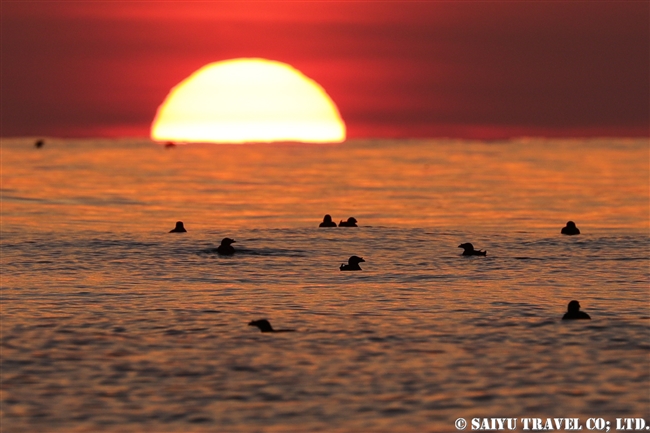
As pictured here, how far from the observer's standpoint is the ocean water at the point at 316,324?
53.2 feet

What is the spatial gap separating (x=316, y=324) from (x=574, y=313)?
17.5ft

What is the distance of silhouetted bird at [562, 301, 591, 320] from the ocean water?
7.4 inches

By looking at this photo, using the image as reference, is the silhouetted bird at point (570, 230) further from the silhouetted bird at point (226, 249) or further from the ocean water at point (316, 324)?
the silhouetted bird at point (226, 249)

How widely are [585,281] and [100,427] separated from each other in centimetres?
1758

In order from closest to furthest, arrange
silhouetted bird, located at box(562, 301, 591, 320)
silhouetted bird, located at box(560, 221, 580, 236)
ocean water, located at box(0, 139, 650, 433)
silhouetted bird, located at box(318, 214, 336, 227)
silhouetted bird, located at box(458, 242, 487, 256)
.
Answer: ocean water, located at box(0, 139, 650, 433) → silhouetted bird, located at box(562, 301, 591, 320) → silhouetted bird, located at box(458, 242, 487, 256) → silhouetted bird, located at box(560, 221, 580, 236) → silhouetted bird, located at box(318, 214, 336, 227)

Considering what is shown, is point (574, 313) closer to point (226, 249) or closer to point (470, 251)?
point (470, 251)

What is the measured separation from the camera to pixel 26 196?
66.0 m

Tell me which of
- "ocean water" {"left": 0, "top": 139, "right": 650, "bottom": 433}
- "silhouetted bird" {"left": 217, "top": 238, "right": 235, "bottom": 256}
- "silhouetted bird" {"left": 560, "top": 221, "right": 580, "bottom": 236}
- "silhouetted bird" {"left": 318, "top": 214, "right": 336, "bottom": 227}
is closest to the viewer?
→ "ocean water" {"left": 0, "top": 139, "right": 650, "bottom": 433}

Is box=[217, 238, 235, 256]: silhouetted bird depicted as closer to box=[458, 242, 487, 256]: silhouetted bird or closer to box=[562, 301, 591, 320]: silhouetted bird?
box=[458, 242, 487, 256]: silhouetted bird

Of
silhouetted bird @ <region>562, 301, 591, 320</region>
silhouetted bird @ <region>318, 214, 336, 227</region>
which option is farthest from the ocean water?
silhouetted bird @ <region>318, 214, 336, 227</region>

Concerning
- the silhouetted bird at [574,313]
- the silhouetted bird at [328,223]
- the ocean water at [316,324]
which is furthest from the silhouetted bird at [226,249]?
the silhouetted bird at [574,313]

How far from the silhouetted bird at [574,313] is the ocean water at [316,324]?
0.19 m

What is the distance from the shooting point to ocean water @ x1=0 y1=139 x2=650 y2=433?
638 inches

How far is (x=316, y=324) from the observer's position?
73.7 feet
